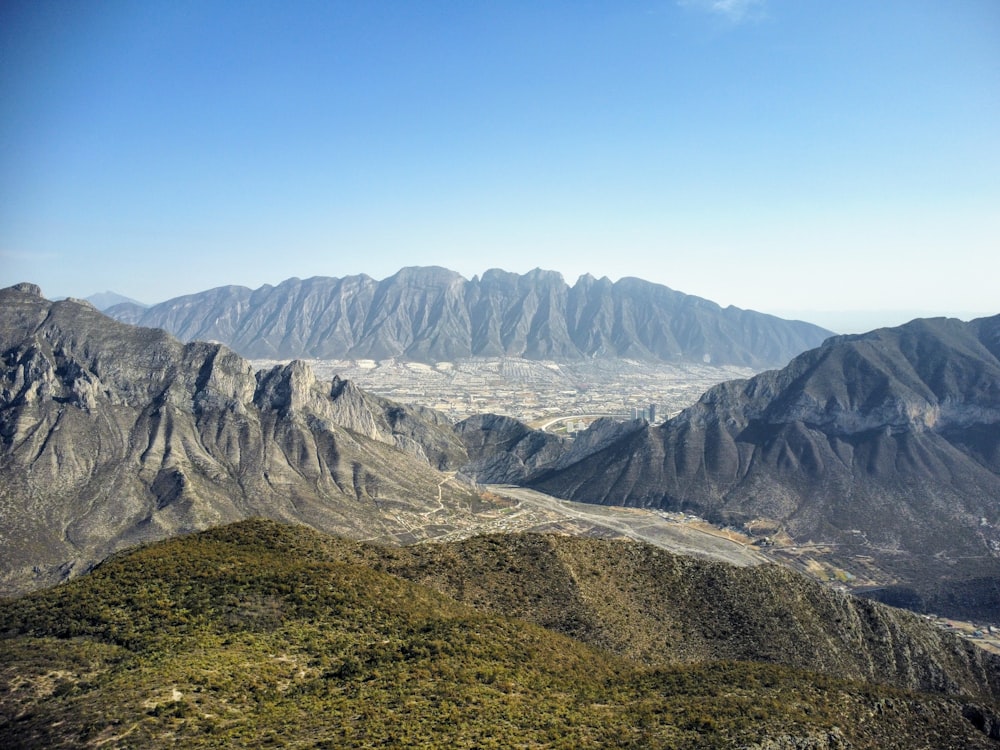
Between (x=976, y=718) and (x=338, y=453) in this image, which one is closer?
(x=976, y=718)

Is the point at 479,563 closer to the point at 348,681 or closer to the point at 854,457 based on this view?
the point at 348,681

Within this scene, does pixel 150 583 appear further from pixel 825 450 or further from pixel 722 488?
pixel 825 450

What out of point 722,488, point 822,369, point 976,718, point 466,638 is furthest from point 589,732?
point 822,369

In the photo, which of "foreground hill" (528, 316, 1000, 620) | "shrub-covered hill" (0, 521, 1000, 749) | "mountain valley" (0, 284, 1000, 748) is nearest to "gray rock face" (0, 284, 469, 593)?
"mountain valley" (0, 284, 1000, 748)

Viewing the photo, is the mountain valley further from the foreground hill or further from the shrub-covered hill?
the foreground hill

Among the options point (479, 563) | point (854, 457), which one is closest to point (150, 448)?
point (479, 563)
